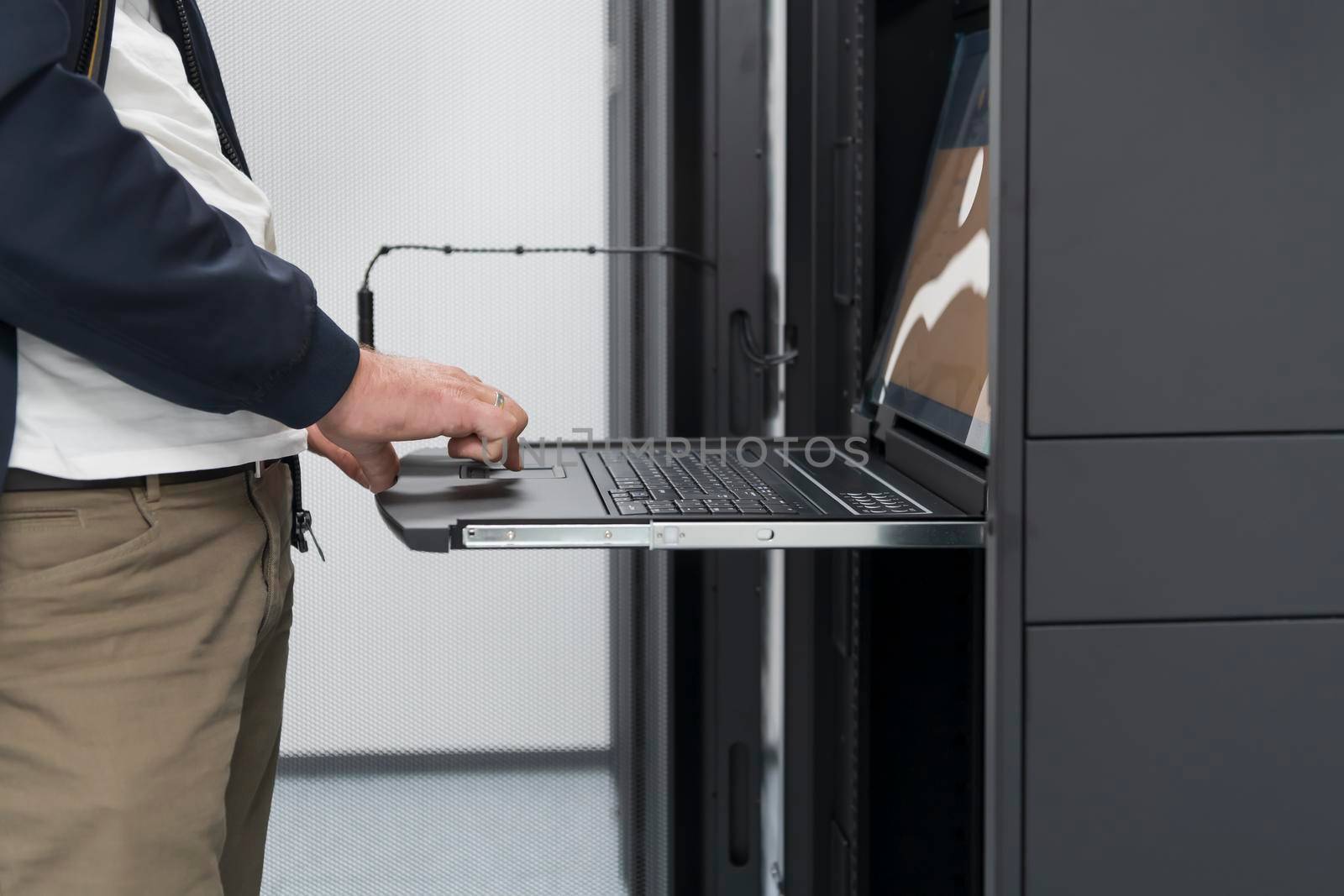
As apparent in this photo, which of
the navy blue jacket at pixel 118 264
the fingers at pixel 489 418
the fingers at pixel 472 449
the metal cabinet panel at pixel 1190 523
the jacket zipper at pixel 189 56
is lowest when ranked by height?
the metal cabinet panel at pixel 1190 523

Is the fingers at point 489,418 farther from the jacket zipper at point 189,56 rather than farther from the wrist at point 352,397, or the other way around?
the jacket zipper at point 189,56

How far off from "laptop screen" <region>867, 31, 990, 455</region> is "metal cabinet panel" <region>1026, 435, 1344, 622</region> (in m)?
0.16

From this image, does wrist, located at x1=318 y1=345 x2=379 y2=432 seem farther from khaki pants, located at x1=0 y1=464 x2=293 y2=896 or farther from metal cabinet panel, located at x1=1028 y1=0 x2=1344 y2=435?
→ metal cabinet panel, located at x1=1028 y1=0 x2=1344 y2=435

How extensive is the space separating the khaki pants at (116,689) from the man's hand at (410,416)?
111 mm

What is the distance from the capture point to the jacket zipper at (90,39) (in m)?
0.76

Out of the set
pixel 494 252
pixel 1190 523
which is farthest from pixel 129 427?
pixel 494 252

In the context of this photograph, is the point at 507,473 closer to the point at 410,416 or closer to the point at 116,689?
the point at 410,416

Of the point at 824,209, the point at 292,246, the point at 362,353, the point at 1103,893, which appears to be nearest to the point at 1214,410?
the point at 1103,893

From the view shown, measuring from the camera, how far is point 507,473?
45.9 inches

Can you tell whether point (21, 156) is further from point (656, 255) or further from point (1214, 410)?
point (656, 255)

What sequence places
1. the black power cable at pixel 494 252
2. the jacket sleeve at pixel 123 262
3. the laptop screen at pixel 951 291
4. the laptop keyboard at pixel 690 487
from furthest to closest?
the black power cable at pixel 494 252 → the laptop screen at pixel 951 291 → the laptop keyboard at pixel 690 487 → the jacket sleeve at pixel 123 262

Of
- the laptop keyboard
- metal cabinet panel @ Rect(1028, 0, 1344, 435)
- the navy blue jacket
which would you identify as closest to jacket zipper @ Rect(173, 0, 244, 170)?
the navy blue jacket

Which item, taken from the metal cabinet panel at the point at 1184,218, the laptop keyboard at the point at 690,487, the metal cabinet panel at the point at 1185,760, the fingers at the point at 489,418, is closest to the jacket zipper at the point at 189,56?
the fingers at the point at 489,418

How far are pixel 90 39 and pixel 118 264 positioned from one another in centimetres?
16
